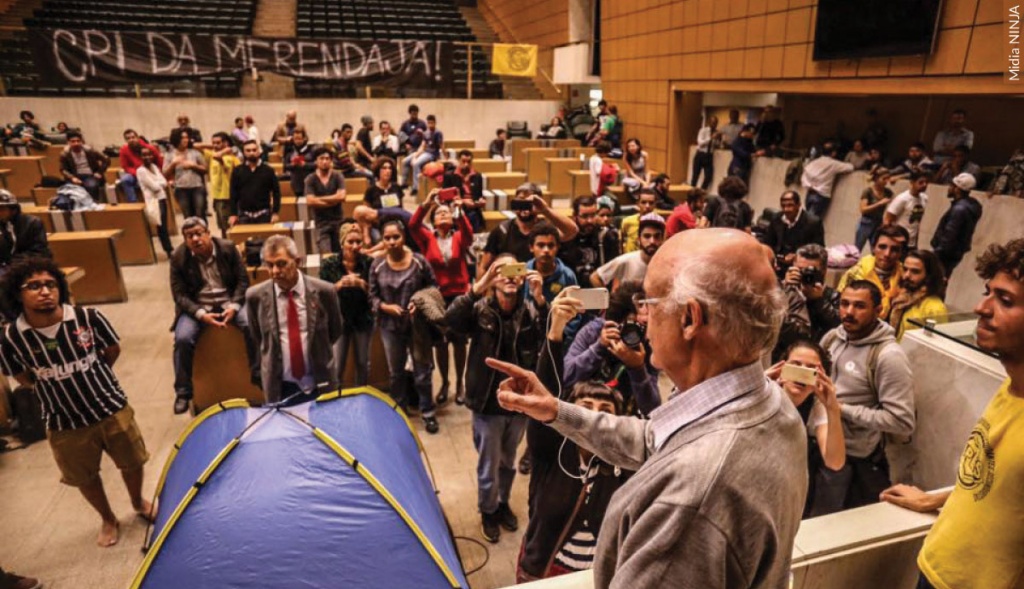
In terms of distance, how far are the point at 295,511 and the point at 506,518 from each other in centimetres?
135

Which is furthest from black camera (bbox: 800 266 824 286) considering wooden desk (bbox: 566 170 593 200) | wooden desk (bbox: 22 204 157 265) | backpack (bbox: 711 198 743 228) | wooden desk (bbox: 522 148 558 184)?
wooden desk (bbox: 522 148 558 184)

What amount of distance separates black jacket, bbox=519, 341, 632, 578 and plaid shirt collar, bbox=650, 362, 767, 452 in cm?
104

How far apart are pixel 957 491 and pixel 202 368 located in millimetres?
4292

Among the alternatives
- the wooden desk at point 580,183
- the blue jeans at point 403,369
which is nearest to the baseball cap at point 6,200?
the blue jeans at point 403,369

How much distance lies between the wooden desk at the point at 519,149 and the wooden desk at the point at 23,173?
847 cm

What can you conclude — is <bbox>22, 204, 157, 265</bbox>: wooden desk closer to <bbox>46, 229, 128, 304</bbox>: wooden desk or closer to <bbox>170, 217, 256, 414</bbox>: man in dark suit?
<bbox>46, 229, 128, 304</bbox>: wooden desk

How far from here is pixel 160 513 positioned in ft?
7.68

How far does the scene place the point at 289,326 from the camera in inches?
130

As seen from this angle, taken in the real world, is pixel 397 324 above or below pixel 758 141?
below

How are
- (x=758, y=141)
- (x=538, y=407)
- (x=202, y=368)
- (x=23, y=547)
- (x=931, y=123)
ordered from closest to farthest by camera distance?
(x=538, y=407)
(x=23, y=547)
(x=202, y=368)
(x=931, y=123)
(x=758, y=141)

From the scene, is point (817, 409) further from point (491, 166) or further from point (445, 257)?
point (491, 166)

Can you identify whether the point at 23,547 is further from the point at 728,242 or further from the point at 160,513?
the point at 728,242

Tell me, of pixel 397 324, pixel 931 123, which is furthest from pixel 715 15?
pixel 397 324

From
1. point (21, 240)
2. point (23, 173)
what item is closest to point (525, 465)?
point (21, 240)
